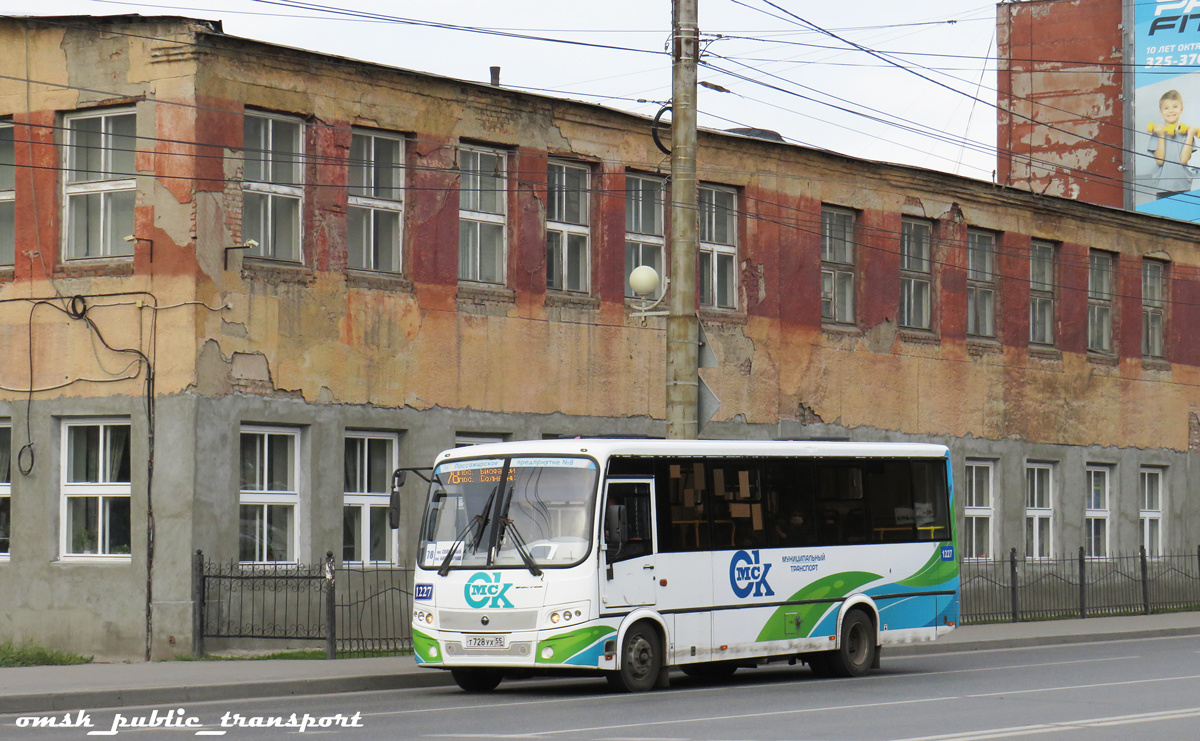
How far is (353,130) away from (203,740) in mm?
11727

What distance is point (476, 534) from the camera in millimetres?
16625

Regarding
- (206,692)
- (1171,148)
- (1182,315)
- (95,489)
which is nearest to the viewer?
(206,692)

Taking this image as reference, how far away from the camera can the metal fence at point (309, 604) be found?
785 inches

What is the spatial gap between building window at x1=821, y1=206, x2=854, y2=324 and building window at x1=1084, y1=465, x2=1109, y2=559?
793cm

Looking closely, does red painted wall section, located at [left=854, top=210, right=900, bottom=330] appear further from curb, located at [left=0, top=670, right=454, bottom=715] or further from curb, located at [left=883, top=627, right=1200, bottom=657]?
curb, located at [left=0, top=670, right=454, bottom=715]

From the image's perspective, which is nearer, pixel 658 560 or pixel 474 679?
pixel 658 560

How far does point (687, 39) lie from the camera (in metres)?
19.3

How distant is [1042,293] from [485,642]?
20196mm

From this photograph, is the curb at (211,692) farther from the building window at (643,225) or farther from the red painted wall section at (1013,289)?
the red painted wall section at (1013,289)

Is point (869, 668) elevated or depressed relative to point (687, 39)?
depressed

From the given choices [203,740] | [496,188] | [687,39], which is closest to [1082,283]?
[496,188]

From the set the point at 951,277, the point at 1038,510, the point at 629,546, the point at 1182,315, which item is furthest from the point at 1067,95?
the point at 629,546

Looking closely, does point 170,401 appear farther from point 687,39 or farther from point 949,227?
point 949,227

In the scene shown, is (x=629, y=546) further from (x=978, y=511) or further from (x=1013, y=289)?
(x=1013, y=289)
